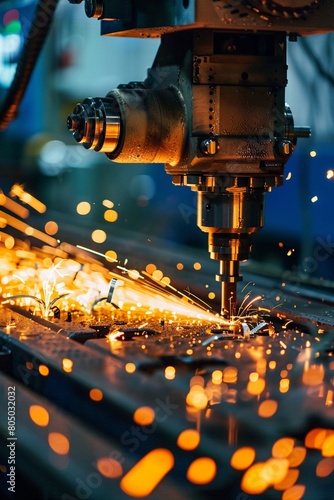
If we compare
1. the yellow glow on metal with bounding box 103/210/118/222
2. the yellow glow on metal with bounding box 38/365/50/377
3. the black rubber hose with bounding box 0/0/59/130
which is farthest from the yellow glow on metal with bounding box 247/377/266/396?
the yellow glow on metal with bounding box 103/210/118/222

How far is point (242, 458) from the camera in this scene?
3.60 ft

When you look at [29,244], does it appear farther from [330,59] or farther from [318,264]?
[330,59]

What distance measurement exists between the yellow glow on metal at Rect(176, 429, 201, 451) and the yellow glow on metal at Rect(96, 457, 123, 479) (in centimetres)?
8

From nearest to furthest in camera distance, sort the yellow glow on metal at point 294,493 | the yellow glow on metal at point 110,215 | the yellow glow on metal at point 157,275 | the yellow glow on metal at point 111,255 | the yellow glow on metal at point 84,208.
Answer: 1. the yellow glow on metal at point 294,493
2. the yellow glow on metal at point 157,275
3. the yellow glow on metal at point 111,255
4. the yellow glow on metal at point 110,215
5. the yellow glow on metal at point 84,208

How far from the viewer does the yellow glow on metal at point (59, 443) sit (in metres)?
1.18

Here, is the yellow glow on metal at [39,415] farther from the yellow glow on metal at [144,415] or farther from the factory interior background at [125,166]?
the factory interior background at [125,166]

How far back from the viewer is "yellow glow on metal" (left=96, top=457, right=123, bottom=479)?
43.8 inches

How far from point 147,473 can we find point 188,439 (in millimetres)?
68

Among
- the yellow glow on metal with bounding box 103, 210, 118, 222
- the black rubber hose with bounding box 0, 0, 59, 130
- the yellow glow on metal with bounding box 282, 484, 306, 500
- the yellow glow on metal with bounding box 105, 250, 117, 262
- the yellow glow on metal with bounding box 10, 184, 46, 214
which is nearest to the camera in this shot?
the yellow glow on metal with bounding box 282, 484, 306, 500

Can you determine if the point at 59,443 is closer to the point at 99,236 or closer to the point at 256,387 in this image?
the point at 256,387

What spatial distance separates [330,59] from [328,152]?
311 mm

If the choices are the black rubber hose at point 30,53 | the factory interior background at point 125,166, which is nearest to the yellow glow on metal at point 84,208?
the factory interior background at point 125,166

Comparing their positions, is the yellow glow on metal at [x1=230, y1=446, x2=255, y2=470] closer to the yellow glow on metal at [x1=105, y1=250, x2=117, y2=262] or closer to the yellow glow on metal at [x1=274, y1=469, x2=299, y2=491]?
the yellow glow on metal at [x1=274, y1=469, x2=299, y2=491]

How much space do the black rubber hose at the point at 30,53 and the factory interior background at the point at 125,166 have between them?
618mm
